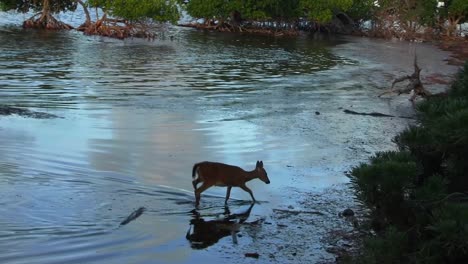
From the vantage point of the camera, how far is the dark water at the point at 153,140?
819 centimetres

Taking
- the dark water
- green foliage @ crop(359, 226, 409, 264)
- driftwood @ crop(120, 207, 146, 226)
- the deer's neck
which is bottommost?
the dark water

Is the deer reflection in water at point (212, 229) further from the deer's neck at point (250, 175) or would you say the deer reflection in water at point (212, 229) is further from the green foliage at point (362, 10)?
the green foliage at point (362, 10)

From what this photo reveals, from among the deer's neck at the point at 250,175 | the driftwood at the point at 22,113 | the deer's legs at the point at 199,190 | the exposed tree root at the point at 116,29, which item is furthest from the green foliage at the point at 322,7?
the deer's legs at the point at 199,190

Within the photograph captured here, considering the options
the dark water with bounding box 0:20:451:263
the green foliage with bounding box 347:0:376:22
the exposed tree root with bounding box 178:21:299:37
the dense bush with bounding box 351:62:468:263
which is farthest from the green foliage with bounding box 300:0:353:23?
the dense bush with bounding box 351:62:468:263

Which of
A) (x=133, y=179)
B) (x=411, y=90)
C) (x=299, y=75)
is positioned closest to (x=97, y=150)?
(x=133, y=179)

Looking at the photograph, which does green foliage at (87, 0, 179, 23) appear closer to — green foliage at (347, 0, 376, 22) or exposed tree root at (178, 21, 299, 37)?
exposed tree root at (178, 21, 299, 37)

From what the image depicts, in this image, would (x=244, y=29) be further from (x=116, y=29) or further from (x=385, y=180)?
(x=385, y=180)

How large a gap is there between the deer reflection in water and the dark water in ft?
0.30

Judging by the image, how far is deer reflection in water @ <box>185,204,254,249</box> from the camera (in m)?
8.09

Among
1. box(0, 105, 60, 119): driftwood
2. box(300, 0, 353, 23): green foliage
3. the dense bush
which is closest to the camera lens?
the dense bush

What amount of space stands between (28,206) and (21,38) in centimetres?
3292

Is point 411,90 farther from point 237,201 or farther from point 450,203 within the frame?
point 450,203

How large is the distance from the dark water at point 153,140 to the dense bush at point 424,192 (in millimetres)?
2901

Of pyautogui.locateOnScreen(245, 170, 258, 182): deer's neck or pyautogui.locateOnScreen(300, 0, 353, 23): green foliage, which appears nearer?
pyautogui.locateOnScreen(245, 170, 258, 182): deer's neck
